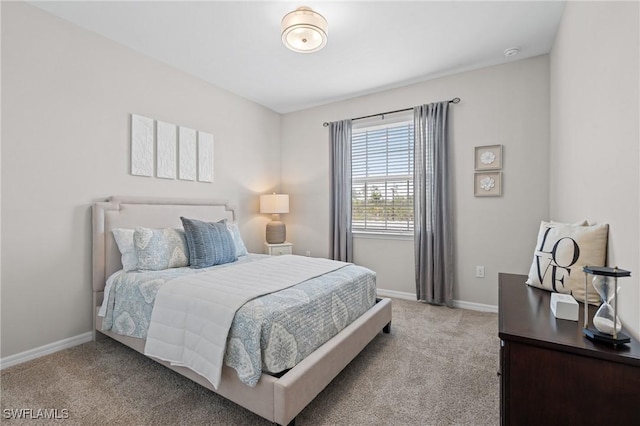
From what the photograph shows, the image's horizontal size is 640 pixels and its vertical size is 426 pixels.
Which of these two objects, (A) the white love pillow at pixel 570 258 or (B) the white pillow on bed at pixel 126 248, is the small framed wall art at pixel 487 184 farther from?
(B) the white pillow on bed at pixel 126 248

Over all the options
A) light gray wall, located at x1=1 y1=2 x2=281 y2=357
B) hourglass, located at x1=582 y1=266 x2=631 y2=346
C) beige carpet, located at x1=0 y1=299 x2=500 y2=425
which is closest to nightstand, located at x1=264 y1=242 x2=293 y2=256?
light gray wall, located at x1=1 y1=2 x2=281 y2=357

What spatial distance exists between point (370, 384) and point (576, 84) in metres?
2.41

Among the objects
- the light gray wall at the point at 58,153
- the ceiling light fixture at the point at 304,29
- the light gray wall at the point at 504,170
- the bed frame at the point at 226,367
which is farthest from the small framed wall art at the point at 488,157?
the light gray wall at the point at 58,153

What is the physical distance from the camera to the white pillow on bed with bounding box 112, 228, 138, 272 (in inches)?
97.7

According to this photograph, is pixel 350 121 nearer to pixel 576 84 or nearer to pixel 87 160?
pixel 576 84

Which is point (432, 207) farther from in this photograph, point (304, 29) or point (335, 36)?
point (304, 29)

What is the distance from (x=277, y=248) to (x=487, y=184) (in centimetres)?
275

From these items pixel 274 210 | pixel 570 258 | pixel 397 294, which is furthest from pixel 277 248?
pixel 570 258

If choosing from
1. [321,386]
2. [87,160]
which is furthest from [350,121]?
[321,386]

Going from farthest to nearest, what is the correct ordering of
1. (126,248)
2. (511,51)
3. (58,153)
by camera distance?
1. (511,51)
2. (126,248)
3. (58,153)

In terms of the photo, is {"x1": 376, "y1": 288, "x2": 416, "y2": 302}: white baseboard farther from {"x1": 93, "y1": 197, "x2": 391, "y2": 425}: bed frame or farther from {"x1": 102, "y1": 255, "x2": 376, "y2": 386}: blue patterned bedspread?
{"x1": 102, "y1": 255, "x2": 376, "y2": 386}: blue patterned bedspread

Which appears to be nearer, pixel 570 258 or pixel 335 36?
pixel 570 258

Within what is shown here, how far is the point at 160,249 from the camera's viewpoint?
2.54 metres

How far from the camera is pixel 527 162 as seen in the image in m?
3.06
